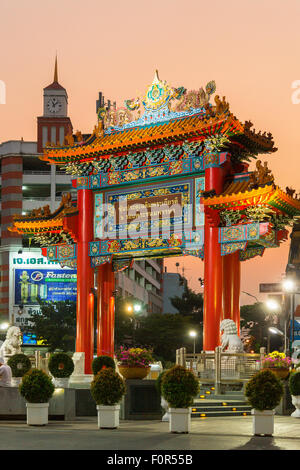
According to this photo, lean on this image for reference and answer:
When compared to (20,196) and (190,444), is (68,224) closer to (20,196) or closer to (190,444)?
(190,444)

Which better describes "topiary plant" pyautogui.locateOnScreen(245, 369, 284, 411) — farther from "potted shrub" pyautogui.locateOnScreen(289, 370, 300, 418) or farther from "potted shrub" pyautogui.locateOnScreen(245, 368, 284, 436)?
"potted shrub" pyautogui.locateOnScreen(289, 370, 300, 418)

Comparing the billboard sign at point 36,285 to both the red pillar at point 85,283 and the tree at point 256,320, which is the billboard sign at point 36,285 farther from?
the red pillar at point 85,283

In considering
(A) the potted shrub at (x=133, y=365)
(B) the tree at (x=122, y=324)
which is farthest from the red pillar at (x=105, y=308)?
(B) the tree at (x=122, y=324)

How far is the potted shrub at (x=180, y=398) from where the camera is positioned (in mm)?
19438

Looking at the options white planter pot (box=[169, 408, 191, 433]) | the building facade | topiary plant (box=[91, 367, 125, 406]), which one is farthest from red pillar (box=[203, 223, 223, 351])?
the building facade

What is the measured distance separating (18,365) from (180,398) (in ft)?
40.3

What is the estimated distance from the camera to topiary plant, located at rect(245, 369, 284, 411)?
1895 cm

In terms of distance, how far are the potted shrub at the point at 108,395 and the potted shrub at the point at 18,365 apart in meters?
10.0

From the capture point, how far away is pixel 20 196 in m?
78.2

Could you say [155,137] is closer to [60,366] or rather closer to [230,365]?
[230,365]

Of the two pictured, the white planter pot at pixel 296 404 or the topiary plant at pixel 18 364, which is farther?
the topiary plant at pixel 18 364

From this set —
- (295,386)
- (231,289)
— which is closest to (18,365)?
(231,289)
